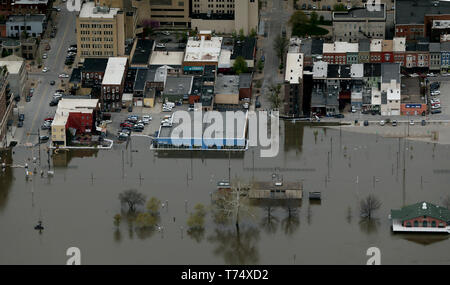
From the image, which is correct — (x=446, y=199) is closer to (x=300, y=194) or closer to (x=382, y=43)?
(x=300, y=194)

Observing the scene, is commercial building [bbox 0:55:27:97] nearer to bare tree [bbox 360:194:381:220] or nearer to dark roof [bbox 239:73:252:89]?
dark roof [bbox 239:73:252:89]

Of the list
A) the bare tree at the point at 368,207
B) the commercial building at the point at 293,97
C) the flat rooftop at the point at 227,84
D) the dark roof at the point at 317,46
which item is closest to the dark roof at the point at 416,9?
the dark roof at the point at 317,46

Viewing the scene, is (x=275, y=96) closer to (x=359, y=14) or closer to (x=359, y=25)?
(x=359, y=25)

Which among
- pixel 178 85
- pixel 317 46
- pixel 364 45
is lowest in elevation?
pixel 178 85

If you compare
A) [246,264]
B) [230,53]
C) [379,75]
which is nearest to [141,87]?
[230,53]

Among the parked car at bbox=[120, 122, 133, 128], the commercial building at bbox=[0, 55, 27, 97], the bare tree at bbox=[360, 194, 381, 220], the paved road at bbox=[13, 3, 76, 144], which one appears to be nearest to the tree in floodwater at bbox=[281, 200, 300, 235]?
the bare tree at bbox=[360, 194, 381, 220]

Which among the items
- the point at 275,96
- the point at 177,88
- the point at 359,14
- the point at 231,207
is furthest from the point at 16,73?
the point at 359,14
